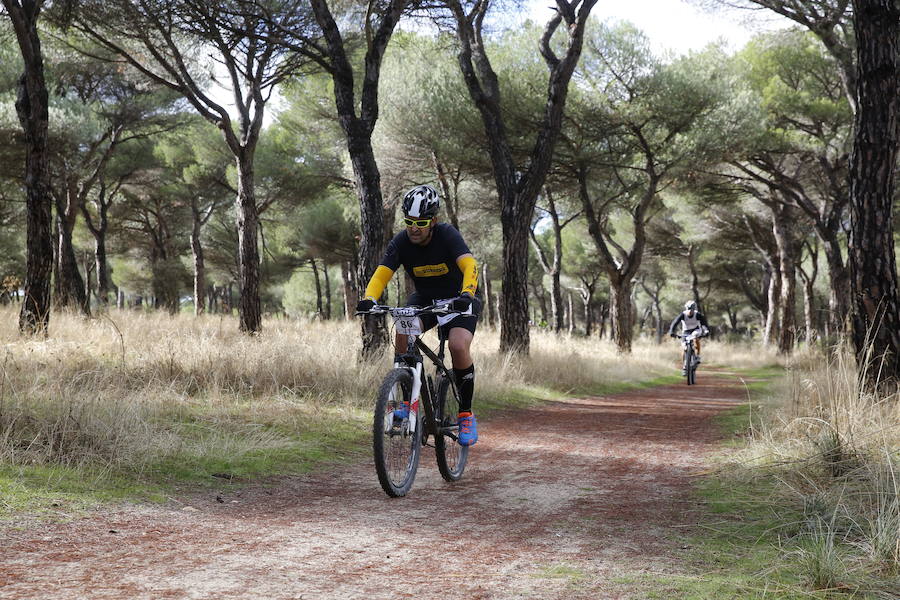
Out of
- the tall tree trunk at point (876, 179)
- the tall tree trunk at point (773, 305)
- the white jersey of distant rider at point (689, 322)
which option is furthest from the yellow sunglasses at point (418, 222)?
the tall tree trunk at point (773, 305)

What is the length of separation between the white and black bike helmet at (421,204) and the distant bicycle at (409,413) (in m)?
0.65

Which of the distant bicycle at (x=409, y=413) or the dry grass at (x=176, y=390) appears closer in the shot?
the distant bicycle at (x=409, y=413)

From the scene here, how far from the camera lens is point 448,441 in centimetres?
546

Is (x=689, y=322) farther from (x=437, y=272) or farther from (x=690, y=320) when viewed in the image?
(x=437, y=272)

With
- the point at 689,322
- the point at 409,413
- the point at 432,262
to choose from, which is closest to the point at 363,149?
the point at 432,262

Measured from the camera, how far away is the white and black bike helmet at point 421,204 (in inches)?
191

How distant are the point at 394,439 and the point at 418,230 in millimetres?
1438

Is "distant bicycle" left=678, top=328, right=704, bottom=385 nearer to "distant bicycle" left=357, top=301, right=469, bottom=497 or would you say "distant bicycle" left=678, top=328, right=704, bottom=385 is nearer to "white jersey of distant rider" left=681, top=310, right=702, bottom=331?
"white jersey of distant rider" left=681, top=310, right=702, bottom=331

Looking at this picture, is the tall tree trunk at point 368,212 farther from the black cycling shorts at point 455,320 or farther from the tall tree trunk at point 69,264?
the tall tree trunk at point 69,264

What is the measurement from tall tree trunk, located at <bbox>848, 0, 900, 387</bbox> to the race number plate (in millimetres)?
3825

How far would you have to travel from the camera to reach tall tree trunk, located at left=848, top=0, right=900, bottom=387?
5.94 metres

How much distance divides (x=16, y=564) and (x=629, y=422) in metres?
7.20

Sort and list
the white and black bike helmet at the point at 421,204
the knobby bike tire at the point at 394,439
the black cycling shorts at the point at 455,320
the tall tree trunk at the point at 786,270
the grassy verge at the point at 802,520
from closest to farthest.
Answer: the grassy verge at the point at 802,520 < the knobby bike tire at the point at 394,439 < the white and black bike helmet at the point at 421,204 < the black cycling shorts at the point at 455,320 < the tall tree trunk at the point at 786,270

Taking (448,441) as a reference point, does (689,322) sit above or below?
above
